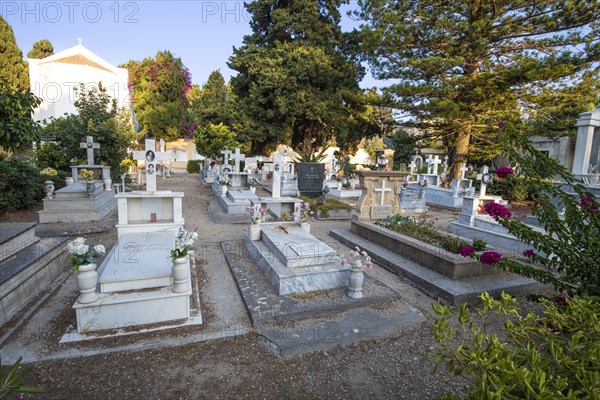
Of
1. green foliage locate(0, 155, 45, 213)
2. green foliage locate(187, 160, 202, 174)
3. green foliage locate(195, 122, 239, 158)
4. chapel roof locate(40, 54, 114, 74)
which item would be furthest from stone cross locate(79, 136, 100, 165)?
chapel roof locate(40, 54, 114, 74)

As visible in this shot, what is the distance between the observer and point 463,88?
1387cm

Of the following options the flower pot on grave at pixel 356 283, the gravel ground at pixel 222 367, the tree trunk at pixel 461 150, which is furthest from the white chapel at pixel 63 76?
the flower pot on grave at pixel 356 283

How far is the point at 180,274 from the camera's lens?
3555 mm

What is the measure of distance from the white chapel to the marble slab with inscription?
70.7 feet

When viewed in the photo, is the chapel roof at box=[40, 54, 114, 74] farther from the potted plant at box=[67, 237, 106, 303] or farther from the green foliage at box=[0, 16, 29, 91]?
the potted plant at box=[67, 237, 106, 303]

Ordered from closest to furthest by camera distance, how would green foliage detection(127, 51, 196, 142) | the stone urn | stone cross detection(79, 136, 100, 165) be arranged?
the stone urn, stone cross detection(79, 136, 100, 165), green foliage detection(127, 51, 196, 142)

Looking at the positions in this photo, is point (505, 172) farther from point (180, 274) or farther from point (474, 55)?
point (474, 55)

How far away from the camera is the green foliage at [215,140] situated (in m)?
19.7

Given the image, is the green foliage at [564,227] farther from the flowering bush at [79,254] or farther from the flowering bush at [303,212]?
the flowering bush at [79,254]

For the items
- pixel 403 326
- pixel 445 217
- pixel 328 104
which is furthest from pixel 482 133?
pixel 403 326

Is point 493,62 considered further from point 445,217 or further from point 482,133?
point 445,217

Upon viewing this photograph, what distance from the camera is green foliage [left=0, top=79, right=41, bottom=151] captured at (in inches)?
129

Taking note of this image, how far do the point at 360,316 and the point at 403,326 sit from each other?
515mm

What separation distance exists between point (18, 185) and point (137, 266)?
26.9 feet
